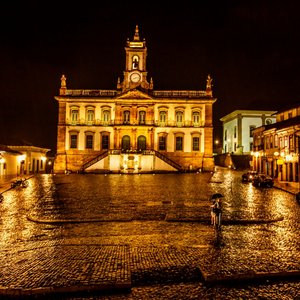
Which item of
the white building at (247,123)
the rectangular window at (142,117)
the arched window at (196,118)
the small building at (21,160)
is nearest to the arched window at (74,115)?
the small building at (21,160)

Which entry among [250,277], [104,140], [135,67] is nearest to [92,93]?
[104,140]

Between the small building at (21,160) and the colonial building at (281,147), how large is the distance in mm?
31401

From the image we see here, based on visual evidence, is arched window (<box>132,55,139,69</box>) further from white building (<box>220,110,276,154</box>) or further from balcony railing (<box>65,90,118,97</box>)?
white building (<box>220,110,276,154</box>)

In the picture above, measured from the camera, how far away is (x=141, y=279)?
779 centimetres

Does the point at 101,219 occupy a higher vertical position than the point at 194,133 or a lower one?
lower

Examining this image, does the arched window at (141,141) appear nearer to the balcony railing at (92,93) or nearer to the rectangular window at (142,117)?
the rectangular window at (142,117)

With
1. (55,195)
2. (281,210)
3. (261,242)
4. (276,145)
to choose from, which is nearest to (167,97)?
(276,145)

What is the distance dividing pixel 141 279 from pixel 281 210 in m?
11.8

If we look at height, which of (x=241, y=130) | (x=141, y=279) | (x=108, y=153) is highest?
(x=241, y=130)

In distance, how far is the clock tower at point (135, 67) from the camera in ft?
201

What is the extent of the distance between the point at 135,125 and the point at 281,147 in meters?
23.9

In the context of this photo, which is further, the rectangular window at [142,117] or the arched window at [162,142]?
the arched window at [162,142]

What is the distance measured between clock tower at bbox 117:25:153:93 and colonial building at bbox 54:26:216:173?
3254mm

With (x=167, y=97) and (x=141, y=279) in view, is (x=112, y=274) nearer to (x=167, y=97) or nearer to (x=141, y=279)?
(x=141, y=279)
